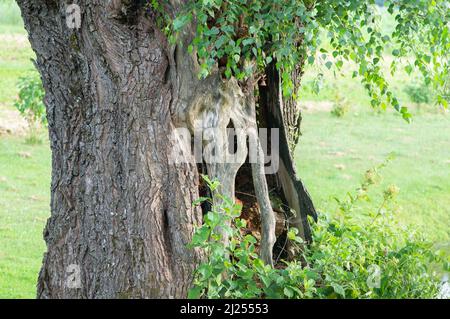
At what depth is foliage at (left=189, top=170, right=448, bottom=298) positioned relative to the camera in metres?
3.80

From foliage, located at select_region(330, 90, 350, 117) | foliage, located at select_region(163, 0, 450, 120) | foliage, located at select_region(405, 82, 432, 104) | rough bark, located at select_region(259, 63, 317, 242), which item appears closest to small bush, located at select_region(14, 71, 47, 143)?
rough bark, located at select_region(259, 63, 317, 242)

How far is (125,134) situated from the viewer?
4.00 meters

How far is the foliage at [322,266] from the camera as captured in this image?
12.5 ft

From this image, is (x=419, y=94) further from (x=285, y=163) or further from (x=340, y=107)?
(x=285, y=163)

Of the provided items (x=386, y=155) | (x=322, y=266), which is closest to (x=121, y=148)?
(x=322, y=266)

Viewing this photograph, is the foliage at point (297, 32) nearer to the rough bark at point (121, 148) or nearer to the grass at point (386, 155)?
the rough bark at point (121, 148)

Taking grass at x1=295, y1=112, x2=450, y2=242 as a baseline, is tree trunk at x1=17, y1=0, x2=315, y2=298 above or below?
above

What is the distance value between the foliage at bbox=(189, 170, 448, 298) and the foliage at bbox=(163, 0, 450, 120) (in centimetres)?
69

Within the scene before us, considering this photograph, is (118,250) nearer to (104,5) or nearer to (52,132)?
(52,132)

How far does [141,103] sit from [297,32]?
0.87 m

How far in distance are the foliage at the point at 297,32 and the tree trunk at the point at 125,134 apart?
22 centimetres

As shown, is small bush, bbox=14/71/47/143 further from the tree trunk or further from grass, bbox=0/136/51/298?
the tree trunk
